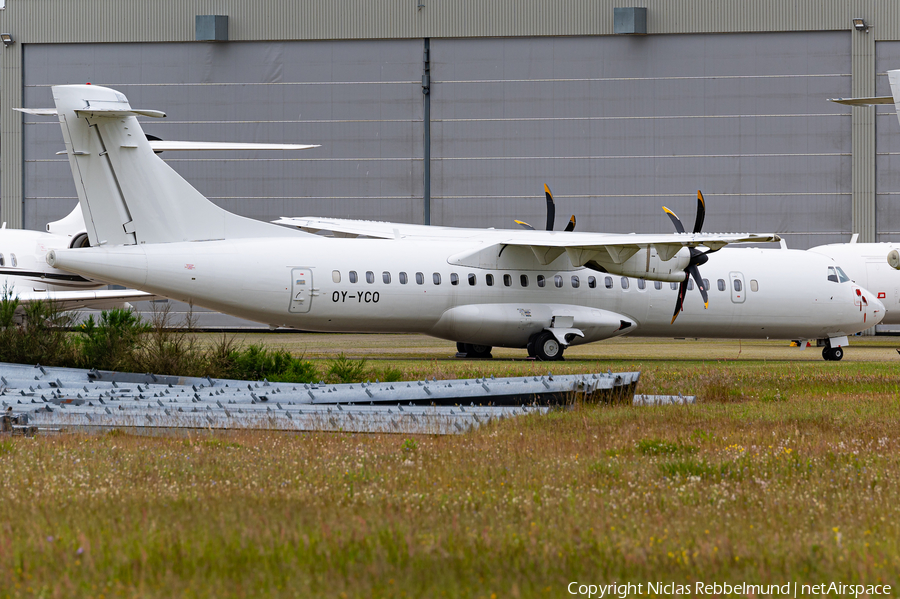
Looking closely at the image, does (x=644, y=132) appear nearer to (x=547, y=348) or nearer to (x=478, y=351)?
(x=478, y=351)

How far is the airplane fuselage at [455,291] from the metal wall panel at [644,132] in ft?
61.8

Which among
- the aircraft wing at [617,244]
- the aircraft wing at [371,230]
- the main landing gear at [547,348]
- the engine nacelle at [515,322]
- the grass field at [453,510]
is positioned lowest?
the main landing gear at [547,348]

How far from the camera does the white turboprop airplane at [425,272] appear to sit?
64.2 ft

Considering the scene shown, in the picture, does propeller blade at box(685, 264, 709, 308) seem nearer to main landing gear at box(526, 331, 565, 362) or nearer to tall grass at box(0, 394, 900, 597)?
main landing gear at box(526, 331, 565, 362)

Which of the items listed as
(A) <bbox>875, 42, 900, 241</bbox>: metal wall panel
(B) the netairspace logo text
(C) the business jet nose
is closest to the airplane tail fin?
(B) the netairspace logo text

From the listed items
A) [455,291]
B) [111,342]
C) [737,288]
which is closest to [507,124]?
[737,288]

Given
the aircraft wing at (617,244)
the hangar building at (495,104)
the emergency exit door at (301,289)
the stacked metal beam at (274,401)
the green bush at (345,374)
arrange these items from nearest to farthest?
1. the stacked metal beam at (274,401)
2. the green bush at (345,374)
3. the emergency exit door at (301,289)
4. the aircraft wing at (617,244)
5. the hangar building at (495,104)

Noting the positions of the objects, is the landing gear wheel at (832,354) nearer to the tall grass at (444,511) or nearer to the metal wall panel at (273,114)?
the tall grass at (444,511)

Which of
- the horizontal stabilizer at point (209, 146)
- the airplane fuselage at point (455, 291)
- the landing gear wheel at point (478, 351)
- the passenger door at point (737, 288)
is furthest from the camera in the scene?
the landing gear wheel at point (478, 351)

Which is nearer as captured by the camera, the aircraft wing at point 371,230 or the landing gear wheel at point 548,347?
the landing gear wheel at point 548,347

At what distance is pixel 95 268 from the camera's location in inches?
752

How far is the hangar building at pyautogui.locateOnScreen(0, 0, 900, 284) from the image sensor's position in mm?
44312

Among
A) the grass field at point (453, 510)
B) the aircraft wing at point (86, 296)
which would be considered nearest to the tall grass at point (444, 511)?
Answer: the grass field at point (453, 510)

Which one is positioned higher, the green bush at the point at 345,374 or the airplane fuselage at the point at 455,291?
the airplane fuselage at the point at 455,291
